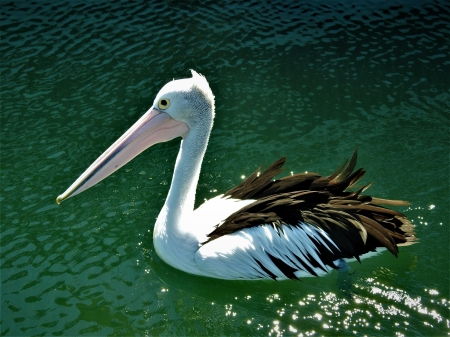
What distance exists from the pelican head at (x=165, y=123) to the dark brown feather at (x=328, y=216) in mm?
905

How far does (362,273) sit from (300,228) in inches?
31.1

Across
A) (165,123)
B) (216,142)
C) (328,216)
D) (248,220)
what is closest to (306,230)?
(328,216)

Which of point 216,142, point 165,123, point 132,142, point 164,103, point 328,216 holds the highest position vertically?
point 164,103

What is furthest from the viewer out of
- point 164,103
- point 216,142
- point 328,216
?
point 216,142

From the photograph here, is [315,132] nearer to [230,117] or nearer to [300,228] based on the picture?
[230,117]

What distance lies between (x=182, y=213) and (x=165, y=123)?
84 cm

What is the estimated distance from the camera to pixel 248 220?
4.72 metres

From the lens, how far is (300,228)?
187 inches

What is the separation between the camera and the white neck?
4.85 metres

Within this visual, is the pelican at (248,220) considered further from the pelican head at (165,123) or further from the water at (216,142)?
the water at (216,142)

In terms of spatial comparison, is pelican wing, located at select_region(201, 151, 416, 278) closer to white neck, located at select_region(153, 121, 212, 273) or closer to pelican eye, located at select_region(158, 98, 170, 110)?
white neck, located at select_region(153, 121, 212, 273)

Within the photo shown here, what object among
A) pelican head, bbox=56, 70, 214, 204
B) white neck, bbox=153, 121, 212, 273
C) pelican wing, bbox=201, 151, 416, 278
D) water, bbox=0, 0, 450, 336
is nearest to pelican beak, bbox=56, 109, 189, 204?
pelican head, bbox=56, 70, 214, 204

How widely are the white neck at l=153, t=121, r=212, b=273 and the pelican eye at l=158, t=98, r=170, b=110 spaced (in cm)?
33

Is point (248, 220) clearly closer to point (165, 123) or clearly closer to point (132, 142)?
point (165, 123)
